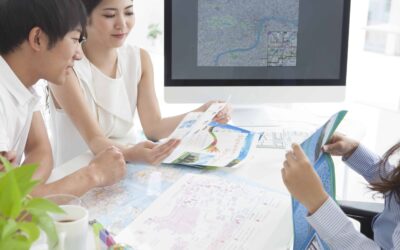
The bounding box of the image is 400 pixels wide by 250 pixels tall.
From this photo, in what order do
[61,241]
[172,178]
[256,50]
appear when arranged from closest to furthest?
[61,241], [172,178], [256,50]

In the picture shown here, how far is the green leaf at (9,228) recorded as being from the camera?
42cm

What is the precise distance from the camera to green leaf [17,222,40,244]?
0.45 meters

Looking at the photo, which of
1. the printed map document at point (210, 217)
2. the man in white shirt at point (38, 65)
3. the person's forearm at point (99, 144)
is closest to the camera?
the printed map document at point (210, 217)

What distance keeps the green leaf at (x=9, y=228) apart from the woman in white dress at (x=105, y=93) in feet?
2.70

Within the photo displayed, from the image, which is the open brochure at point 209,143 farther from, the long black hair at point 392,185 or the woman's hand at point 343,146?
the long black hair at point 392,185

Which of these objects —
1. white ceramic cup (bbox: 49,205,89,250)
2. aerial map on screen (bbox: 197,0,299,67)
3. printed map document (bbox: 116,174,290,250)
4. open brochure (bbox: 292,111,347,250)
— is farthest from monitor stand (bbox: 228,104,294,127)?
white ceramic cup (bbox: 49,205,89,250)

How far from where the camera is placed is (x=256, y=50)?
1.48 metres

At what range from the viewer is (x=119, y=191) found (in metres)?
1.01

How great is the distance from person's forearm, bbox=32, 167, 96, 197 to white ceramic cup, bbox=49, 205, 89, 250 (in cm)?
28

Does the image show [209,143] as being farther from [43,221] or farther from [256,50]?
[43,221]

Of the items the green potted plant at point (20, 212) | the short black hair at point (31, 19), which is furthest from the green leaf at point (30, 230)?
the short black hair at point (31, 19)

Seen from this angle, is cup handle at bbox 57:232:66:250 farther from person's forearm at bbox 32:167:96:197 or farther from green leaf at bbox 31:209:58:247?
person's forearm at bbox 32:167:96:197

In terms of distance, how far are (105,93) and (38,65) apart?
372mm

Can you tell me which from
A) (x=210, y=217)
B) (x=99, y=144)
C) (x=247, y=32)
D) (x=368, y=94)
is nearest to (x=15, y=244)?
(x=210, y=217)
